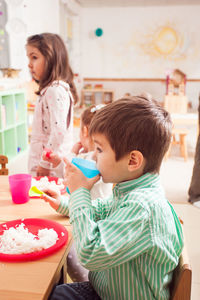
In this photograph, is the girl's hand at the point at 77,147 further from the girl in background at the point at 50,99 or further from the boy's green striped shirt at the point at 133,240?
the boy's green striped shirt at the point at 133,240

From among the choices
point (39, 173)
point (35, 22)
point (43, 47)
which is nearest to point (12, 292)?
point (39, 173)

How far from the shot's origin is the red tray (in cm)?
78

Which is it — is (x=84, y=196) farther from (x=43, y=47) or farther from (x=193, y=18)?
(x=193, y=18)

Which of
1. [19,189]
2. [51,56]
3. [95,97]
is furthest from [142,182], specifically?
[95,97]

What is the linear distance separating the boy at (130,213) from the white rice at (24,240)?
0.37 feet

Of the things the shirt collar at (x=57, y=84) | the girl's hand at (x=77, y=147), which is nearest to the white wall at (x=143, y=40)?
the shirt collar at (x=57, y=84)

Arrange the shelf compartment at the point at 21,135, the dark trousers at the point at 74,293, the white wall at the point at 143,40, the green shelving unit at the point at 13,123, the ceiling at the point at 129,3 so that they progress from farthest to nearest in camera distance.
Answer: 1. the white wall at the point at 143,40
2. the ceiling at the point at 129,3
3. the shelf compartment at the point at 21,135
4. the green shelving unit at the point at 13,123
5. the dark trousers at the point at 74,293

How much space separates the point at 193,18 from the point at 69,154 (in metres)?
7.18

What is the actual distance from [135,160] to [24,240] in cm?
36

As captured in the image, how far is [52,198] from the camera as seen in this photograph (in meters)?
1.03

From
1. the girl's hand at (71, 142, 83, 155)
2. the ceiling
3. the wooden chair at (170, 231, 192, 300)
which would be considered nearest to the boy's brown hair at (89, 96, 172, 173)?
the wooden chair at (170, 231, 192, 300)

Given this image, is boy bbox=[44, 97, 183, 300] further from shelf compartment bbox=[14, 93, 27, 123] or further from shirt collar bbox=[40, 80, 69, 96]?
shelf compartment bbox=[14, 93, 27, 123]

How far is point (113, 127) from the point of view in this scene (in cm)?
80

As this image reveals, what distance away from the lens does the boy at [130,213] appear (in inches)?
28.9
